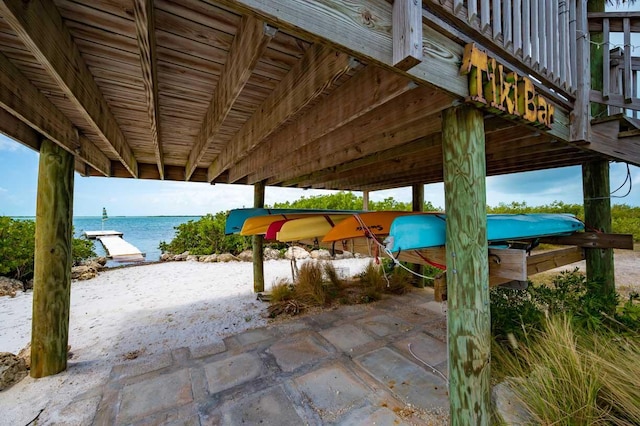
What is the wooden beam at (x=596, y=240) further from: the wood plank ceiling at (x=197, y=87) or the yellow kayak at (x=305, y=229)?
the yellow kayak at (x=305, y=229)

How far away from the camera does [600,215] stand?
3.43 metres

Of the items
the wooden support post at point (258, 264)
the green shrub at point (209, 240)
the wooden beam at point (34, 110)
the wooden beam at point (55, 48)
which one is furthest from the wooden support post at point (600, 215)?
the green shrub at point (209, 240)

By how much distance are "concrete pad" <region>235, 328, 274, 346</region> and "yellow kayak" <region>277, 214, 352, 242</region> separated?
1.41 meters

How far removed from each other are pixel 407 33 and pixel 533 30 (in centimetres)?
170

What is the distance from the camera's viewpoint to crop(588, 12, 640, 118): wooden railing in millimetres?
2584

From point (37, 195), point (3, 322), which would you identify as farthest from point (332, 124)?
point (3, 322)

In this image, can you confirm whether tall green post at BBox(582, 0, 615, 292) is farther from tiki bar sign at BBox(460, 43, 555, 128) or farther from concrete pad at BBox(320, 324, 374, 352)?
concrete pad at BBox(320, 324, 374, 352)

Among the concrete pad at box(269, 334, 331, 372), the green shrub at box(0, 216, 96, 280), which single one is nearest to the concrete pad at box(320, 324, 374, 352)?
the concrete pad at box(269, 334, 331, 372)

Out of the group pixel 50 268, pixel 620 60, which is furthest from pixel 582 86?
pixel 50 268

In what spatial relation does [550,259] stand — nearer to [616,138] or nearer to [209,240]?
[616,138]

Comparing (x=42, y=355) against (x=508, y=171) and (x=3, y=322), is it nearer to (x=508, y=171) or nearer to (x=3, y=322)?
(x=3, y=322)

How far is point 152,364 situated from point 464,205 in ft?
11.6

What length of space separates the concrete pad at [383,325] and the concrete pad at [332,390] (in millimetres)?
1003

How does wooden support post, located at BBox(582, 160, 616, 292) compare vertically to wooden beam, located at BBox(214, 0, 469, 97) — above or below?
below
